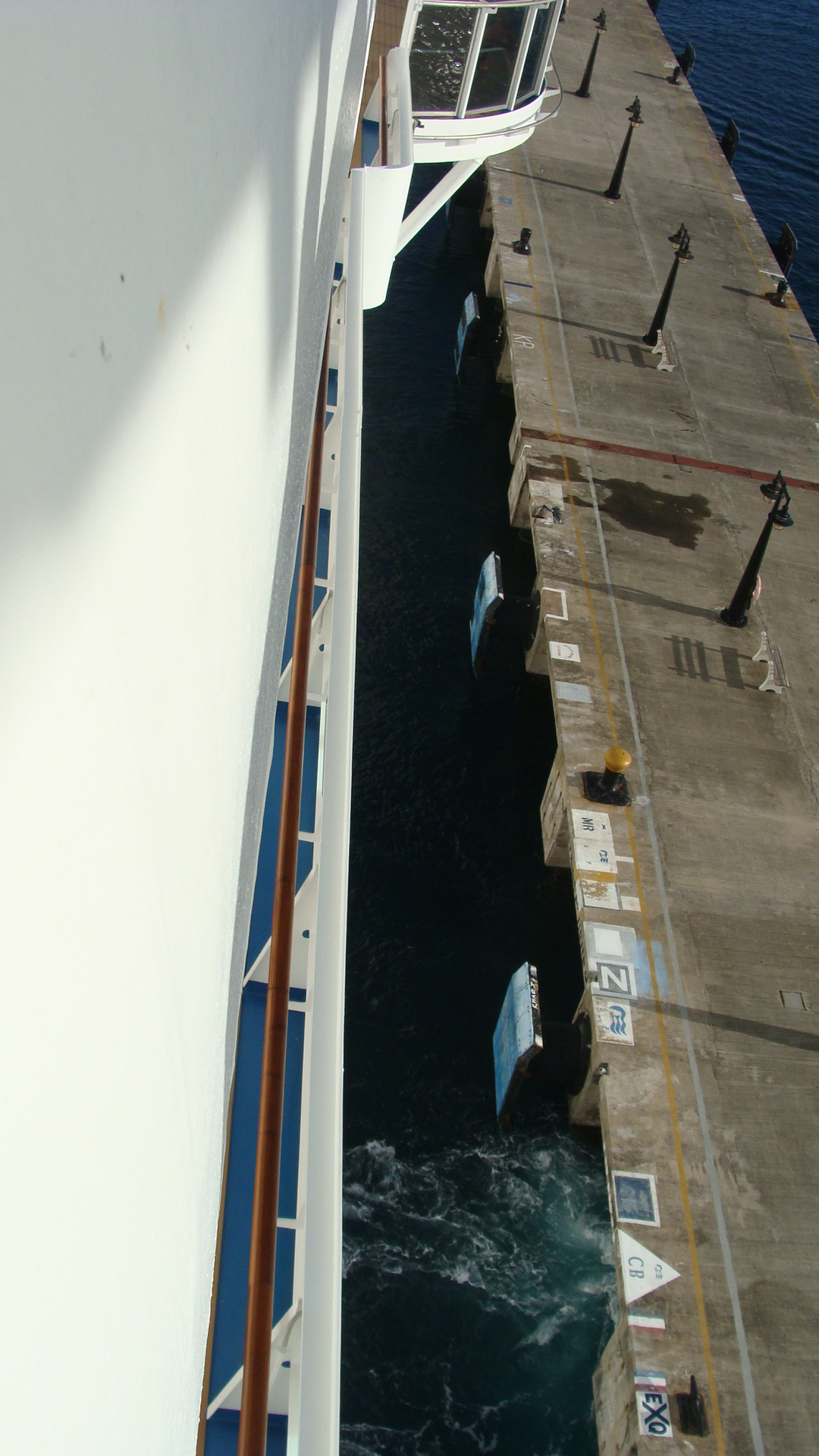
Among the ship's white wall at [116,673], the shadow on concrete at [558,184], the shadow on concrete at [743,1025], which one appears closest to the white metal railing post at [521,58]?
the shadow on concrete at [743,1025]

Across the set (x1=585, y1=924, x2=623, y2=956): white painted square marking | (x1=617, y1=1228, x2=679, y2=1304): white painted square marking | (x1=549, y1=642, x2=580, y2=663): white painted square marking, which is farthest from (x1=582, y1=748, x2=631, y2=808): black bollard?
(x1=617, y1=1228, x2=679, y2=1304): white painted square marking

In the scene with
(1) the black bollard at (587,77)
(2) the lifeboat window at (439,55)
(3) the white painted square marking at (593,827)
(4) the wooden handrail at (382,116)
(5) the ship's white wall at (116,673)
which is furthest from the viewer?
(1) the black bollard at (587,77)

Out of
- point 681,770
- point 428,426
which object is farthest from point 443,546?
point 681,770

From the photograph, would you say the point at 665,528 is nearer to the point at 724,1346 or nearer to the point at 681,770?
the point at 681,770

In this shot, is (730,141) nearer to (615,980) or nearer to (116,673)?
(615,980)

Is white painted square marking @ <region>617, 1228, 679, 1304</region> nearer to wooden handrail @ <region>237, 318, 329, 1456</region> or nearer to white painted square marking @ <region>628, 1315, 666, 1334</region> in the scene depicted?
white painted square marking @ <region>628, 1315, 666, 1334</region>

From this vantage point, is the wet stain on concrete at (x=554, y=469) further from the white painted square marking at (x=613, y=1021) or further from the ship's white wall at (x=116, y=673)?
the ship's white wall at (x=116, y=673)

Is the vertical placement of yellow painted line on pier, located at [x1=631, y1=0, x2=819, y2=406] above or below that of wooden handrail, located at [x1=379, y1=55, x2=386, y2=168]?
Answer: above
